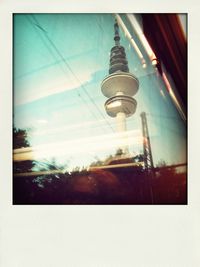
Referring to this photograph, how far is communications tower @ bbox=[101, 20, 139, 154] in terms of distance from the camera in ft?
5.44

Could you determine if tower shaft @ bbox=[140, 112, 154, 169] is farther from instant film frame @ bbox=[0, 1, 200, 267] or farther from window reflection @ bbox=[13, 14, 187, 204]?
instant film frame @ bbox=[0, 1, 200, 267]

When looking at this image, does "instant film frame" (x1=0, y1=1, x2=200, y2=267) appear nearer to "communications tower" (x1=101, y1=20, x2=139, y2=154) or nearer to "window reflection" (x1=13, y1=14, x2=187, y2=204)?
"window reflection" (x1=13, y1=14, x2=187, y2=204)

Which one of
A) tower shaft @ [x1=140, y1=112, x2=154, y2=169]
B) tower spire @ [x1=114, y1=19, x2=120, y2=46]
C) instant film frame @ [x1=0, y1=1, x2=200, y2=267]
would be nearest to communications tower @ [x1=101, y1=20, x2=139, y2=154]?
tower spire @ [x1=114, y1=19, x2=120, y2=46]

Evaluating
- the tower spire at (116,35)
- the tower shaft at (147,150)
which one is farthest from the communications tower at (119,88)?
the tower shaft at (147,150)

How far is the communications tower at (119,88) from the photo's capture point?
166cm

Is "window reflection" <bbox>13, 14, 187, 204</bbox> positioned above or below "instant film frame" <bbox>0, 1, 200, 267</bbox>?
above

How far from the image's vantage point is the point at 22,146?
1.68 metres

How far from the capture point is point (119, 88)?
1667 mm

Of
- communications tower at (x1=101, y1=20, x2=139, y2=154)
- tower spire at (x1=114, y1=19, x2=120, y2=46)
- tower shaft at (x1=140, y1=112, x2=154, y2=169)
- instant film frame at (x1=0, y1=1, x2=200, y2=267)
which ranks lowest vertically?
instant film frame at (x1=0, y1=1, x2=200, y2=267)
